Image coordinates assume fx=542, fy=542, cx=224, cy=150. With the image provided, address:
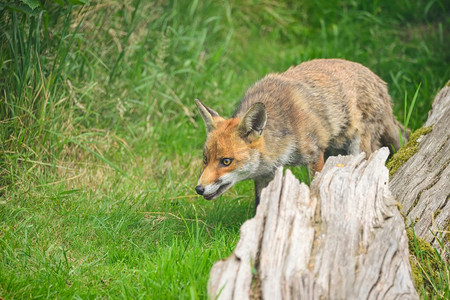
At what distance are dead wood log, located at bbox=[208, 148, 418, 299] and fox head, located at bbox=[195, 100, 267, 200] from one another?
1200mm

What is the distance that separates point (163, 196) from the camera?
222 inches

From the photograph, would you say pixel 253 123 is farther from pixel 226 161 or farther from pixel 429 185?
pixel 429 185

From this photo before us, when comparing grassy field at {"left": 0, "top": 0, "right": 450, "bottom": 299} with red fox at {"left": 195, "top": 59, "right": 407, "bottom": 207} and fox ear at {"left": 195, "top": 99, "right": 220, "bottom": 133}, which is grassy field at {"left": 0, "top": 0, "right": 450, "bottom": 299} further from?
fox ear at {"left": 195, "top": 99, "right": 220, "bottom": 133}

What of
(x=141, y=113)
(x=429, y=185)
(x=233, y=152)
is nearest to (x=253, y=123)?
(x=233, y=152)

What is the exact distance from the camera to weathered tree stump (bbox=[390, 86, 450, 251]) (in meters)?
4.18

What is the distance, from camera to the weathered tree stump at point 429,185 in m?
4.18

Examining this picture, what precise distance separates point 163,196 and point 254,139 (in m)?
1.18

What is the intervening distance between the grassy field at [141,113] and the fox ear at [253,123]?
0.85m

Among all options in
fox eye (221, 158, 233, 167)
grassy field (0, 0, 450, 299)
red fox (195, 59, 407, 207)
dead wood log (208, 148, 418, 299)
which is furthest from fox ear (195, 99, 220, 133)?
dead wood log (208, 148, 418, 299)

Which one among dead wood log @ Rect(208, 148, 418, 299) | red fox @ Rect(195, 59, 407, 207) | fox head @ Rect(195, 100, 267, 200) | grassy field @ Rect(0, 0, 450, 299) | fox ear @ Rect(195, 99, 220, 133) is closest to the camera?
dead wood log @ Rect(208, 148, 418, 299)

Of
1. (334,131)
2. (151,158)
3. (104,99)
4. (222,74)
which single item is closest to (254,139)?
(334,131)

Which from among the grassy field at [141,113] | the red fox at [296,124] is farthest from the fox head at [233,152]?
the grassy field at [141,113]

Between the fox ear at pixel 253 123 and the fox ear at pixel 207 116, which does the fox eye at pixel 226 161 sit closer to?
the fox ear at pixel 253 123

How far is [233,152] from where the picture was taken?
5051mm
